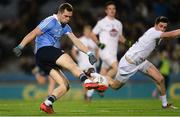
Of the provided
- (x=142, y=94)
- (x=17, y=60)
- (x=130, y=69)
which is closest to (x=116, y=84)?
(x=130, y=69)

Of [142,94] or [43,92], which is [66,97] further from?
[142,94]

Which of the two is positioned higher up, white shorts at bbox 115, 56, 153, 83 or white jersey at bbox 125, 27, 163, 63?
white jersey at bbox 125, 27, 163, 63

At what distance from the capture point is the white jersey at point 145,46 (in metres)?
16.2

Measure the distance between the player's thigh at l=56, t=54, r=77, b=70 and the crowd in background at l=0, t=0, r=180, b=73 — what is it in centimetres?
1403

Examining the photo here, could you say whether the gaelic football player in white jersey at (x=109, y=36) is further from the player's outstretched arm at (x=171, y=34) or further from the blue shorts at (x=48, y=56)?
the blue shorts at (x=48, y=56)

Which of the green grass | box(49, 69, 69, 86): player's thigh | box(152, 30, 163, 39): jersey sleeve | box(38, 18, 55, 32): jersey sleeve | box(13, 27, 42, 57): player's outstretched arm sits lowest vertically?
the green grass

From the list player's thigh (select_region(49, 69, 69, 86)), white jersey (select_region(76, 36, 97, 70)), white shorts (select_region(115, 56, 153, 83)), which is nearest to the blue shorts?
player's thigh (select_region(49, 69, 69, 86))

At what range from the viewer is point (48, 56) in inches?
553

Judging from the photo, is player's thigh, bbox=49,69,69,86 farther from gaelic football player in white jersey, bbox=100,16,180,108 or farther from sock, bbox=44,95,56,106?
gaelic football player in white jersey, bbox=100,16,180,108

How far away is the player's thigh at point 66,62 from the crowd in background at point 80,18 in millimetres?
14028

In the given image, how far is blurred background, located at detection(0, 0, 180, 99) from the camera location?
1077 inches

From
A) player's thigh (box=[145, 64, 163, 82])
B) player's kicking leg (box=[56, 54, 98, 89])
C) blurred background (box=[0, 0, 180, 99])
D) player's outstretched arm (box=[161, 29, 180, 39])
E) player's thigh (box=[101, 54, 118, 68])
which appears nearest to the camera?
player's kicking leg (box=[56, 54, 98, 89])

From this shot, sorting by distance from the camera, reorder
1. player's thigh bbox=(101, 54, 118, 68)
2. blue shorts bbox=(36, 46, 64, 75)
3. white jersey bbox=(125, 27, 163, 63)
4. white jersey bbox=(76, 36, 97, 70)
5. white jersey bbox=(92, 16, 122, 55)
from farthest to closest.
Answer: white jersey bbox=(76, 36, 97, 70)
white jersey bbox=(92, 16, 122, 55)
player's thigh bbox=(101, 54, 118, 68)
white jersey bbox=(125, 27, 163, 63)
blue shorts bbox=(36, 46, 64, 75)

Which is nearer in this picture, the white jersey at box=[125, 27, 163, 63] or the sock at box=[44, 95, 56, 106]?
the sock at box=[44, 95, 56, 106]
